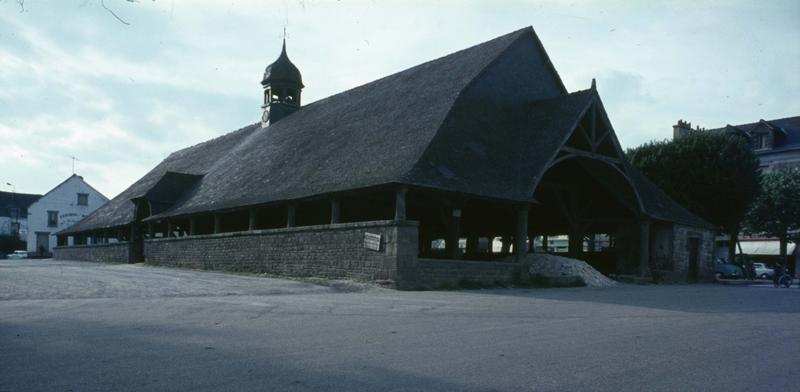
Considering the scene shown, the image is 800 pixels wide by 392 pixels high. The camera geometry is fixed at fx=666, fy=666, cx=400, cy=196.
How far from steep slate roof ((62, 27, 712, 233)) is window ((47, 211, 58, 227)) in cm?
3817

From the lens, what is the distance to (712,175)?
34.8 metres

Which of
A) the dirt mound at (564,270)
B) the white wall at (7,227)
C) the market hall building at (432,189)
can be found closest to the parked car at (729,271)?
the market hall building at (432,189)

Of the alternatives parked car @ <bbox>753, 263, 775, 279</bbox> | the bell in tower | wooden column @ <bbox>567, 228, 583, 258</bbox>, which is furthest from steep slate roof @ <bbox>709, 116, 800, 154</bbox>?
the bell in tower

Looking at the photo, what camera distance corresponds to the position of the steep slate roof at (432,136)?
18.5 m

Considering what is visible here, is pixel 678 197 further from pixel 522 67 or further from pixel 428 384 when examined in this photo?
pixel 428 384

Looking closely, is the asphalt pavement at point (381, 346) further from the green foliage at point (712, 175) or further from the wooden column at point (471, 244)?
the green foliage at point (712, 175)

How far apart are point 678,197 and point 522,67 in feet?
52.8

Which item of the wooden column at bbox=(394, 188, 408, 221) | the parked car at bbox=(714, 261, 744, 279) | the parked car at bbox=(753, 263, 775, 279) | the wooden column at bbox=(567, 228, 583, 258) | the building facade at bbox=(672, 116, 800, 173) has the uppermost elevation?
the building facade at bbox=(672, 116, 800, 173)

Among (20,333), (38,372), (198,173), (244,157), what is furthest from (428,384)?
(198,173)

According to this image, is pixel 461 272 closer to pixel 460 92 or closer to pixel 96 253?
pixel 460 92

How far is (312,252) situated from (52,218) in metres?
52.0

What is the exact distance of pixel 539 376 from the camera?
5172 millimetres

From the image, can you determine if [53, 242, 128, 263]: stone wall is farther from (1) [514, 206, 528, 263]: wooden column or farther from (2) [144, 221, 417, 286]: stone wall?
(1) [514, 206, 528, 263]: wooden column

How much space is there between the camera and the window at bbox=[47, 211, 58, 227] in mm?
61656
